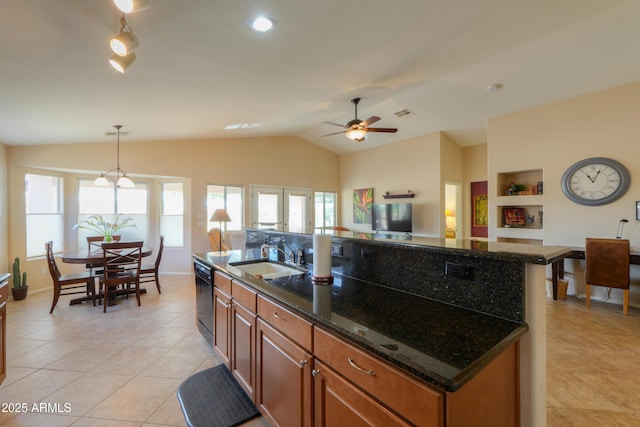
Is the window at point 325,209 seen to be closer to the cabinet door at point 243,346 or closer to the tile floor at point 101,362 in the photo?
the tile floor at point 101,362

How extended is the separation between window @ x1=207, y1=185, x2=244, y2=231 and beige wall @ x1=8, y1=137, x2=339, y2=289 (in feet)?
0.50

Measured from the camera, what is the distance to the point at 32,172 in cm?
468

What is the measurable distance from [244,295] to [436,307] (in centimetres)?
120

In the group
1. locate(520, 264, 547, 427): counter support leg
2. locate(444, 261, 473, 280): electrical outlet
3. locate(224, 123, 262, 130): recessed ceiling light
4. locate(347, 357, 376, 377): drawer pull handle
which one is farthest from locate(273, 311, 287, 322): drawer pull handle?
locate(224, 123, 262, 130): recessed ceiling light

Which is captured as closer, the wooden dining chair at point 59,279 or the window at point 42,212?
the wooden dining chair at point 59,279

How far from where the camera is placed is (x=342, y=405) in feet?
3.64

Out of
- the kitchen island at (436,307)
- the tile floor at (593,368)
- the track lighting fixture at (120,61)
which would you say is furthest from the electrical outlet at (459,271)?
the track lighting fixture at (120,61)

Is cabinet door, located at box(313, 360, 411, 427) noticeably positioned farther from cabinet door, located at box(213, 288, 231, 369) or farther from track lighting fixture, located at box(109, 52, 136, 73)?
track lighting fixture, located at box(109, 52, 136, 73)

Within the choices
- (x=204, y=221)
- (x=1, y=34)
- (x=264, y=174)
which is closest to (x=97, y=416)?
(x=1, y=34)

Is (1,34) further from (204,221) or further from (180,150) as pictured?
(204,221)

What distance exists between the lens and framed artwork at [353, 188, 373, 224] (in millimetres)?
7402

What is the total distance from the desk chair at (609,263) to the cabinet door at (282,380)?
428 centimetres

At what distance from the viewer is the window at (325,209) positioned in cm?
800

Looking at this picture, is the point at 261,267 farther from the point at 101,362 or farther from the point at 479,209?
the point at 479,209
